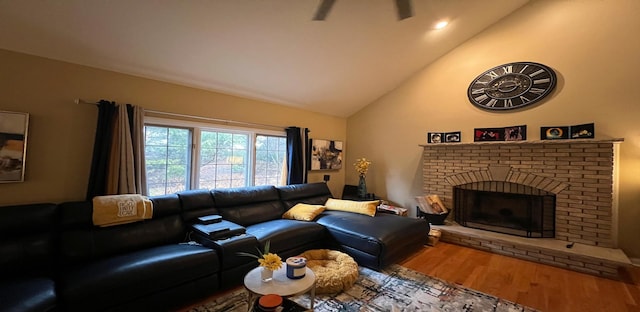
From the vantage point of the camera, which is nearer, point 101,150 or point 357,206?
point 101,150

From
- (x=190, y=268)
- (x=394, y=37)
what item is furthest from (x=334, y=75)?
(x=190, y=268)

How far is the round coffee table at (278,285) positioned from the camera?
1742 millimetres

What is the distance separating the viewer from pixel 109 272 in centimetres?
181

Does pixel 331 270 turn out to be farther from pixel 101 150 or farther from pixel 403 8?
pixel 101 150

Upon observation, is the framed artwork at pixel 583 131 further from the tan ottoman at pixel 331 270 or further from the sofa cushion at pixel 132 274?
the sofa cushion at pixel 132 274

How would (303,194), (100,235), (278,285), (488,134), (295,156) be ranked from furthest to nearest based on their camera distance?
1. (295,156)
2. (303,194)
3. (488,134)
4. (100,235)
5. (278,285)

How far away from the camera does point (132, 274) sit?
6.04ft

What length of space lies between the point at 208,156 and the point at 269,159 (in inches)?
42.1

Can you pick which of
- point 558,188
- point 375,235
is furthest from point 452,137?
point 375,235

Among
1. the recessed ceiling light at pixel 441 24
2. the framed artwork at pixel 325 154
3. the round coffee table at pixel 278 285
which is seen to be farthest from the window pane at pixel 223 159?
the recessed ceiling light at pixel 441 24

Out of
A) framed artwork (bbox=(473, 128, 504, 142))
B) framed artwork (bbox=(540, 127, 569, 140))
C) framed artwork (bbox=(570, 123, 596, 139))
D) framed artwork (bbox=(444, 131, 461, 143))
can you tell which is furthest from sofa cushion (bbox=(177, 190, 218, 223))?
framed artwork (bbox=(570, 123, 596, 139))

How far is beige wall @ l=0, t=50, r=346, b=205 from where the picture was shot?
230 centimetres

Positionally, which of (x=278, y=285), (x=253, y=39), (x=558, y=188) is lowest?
(x=278, y=285)

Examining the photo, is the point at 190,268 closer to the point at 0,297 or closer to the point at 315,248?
the point at 0,297
